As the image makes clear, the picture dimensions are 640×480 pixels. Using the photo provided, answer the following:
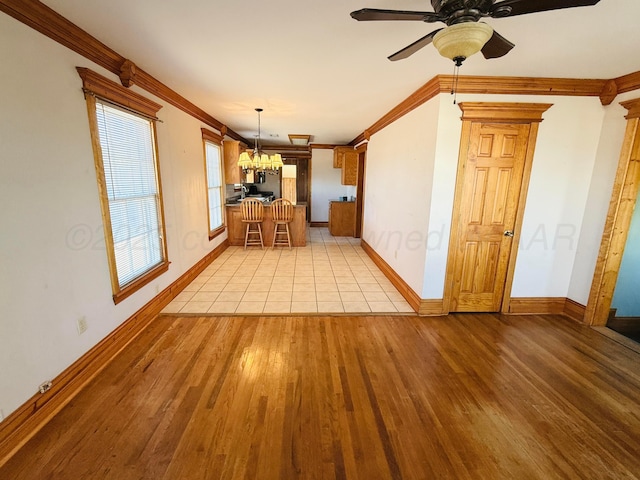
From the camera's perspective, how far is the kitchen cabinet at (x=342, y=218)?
270 inches

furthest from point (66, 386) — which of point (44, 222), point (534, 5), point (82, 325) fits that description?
point (534, 5)

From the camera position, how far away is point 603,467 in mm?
1494

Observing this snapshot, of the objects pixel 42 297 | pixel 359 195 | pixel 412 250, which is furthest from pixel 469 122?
pixel 359 195

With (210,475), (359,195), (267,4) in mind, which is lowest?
(210,475)

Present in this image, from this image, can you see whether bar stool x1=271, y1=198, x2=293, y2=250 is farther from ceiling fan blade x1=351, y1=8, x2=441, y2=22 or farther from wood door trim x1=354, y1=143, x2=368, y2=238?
ceiling fan blade x1=351, y1=8, x2=441, y2=22

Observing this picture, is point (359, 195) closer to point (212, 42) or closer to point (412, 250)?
point (412, 250)

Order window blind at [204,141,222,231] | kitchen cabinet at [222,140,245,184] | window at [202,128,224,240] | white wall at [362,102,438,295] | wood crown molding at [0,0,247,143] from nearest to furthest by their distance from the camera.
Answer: wood crown molding at [0,0,247,143], white wall at [362,102,438,295], window at [202,128,224,240], window blind at [204,141,222,231], kitchen cabinet at [222,140,245,184]

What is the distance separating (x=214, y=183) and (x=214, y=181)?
4 centimetres

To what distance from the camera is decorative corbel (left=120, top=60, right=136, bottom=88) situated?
237 centimetres

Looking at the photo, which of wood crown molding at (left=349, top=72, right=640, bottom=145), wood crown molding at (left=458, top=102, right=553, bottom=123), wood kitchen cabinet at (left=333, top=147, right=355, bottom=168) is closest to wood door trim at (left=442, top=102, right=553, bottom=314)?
wood crown molding at (left=458, top=102, right=553, bottom=123)

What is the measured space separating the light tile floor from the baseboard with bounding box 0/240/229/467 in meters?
0.50

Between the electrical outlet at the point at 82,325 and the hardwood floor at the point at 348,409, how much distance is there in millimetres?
380

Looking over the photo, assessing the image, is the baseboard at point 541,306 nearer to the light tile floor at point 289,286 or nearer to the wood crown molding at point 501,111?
the light tile floor at point 289,286

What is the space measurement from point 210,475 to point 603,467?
2047 millimetres
